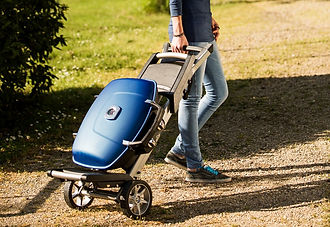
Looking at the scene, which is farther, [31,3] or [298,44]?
[298,44]

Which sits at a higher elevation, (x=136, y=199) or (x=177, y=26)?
(x=177, y=26)

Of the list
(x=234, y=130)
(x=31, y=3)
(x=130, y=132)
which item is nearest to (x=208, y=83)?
(x=130, y=132)

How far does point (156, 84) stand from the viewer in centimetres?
425

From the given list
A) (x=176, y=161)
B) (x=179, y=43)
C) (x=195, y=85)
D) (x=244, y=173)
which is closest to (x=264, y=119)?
(x=244, y=173)

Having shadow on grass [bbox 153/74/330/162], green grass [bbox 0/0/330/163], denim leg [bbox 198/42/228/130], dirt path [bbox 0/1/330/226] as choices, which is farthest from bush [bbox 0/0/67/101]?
denim leg [bbox 198/42/228/130]

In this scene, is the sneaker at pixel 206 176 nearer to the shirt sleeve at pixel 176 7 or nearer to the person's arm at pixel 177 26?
the person's arm at pixel 177 26

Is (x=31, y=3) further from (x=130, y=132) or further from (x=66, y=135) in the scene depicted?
(x=130, y=132)

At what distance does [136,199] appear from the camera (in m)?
4.25

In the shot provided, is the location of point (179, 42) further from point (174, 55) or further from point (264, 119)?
point (264, 119)

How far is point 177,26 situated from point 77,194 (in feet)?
4.76

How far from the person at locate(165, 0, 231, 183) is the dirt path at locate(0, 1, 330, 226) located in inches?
5.9

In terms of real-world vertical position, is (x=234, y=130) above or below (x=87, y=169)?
below

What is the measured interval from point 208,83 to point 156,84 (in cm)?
81

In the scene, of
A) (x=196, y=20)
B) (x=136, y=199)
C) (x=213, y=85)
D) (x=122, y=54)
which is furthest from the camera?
(x=122, y=54)
